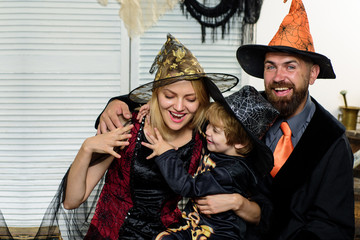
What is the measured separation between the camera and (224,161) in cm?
178

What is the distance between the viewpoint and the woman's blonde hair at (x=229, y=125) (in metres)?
1.72

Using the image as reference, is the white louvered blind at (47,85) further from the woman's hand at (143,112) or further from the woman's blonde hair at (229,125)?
the woman's blonde hair at (229,125)

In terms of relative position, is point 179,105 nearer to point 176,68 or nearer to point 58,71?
point 176,68

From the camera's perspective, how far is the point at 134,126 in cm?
182

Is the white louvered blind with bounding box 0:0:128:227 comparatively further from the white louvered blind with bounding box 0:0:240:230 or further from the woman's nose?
the woman's nose

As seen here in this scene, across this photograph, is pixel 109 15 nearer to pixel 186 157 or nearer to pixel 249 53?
pixel 249 53

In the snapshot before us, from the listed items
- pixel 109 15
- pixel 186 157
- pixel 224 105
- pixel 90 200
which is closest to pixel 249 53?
pixel 224 105

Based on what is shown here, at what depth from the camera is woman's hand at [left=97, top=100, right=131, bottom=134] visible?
176 cm

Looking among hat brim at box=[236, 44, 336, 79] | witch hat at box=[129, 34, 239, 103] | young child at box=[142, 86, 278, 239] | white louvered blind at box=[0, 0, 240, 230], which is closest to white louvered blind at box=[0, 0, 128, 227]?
white louvered blind at box=[0, 0, 240, 230]

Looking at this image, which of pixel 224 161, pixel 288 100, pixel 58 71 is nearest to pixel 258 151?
pixel 224 161

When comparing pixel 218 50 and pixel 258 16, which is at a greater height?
pixel 258 16

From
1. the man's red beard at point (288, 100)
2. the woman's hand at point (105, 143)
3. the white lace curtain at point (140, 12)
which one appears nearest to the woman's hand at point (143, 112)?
the woman's hand at point (105, 143)

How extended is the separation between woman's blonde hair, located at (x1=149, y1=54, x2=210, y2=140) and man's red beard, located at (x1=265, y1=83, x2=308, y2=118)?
38cm

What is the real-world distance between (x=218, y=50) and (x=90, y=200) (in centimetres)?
242
